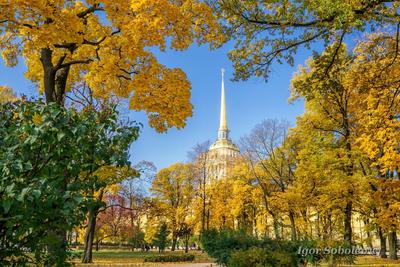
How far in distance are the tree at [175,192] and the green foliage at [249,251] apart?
24.5 m

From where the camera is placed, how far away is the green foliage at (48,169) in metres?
2.65

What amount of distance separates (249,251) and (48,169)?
29.5ft

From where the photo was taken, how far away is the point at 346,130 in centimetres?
2058

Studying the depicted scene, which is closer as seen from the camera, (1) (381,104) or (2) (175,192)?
(1) (381,104)

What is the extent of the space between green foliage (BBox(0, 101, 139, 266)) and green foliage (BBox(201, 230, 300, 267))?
720cm

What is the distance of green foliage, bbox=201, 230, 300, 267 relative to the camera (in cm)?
1023

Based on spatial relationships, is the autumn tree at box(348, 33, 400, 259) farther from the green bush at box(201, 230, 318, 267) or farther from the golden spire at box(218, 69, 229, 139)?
the golden spire at box(218, 69, 229, 139)

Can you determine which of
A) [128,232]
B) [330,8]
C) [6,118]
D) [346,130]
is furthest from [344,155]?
[128,232]

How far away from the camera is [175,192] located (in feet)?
156

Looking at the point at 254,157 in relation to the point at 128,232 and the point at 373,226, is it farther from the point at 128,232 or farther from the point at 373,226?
the point at 128,232

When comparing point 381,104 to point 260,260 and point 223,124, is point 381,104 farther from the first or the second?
point 223,124

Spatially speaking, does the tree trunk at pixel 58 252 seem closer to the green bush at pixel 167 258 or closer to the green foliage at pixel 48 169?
the green foliage at pixel 48 169

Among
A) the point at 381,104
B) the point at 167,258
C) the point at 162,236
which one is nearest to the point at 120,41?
the point at 381,104

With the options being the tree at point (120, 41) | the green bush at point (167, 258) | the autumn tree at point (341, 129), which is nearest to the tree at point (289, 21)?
the tree at point (120, 41)
